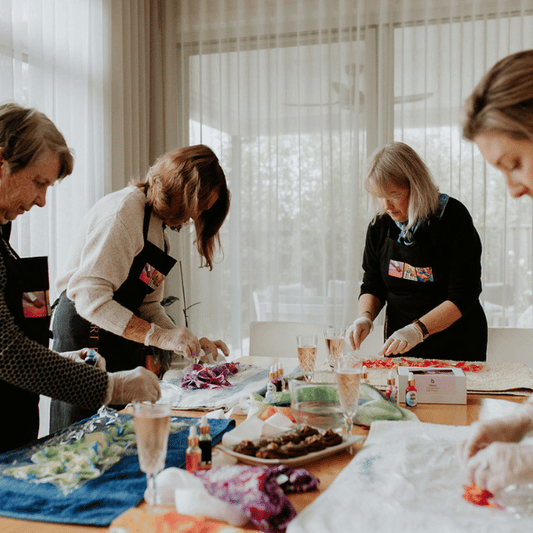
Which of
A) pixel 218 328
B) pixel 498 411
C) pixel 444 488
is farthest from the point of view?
pixel 218 328

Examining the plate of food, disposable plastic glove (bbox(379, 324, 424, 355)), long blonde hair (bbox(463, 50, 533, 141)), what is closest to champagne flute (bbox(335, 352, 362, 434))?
the plate of food

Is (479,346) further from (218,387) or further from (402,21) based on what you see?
(402,21)

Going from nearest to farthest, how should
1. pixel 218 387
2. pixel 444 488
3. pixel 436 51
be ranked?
1. pixel 444 488
2. pixel 218 387
3. pixel 436 51

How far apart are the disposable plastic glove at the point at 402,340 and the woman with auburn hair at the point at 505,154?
2.96ft

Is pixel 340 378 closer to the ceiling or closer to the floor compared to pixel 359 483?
closer to the ceiling

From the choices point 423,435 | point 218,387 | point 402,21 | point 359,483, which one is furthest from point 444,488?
point 402,21

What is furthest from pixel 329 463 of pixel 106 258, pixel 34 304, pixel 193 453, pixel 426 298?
pixel 426 298

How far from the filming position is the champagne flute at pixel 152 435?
89 centimetres

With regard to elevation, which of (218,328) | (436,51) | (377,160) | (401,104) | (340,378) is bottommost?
(218,328)

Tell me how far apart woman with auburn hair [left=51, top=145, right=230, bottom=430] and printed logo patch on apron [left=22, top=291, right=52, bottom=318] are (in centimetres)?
37

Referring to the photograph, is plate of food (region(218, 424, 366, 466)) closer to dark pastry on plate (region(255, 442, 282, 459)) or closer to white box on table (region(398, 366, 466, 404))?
dark pastry on plate (region(255, 442, 282, 459))

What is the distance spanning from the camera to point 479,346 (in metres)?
2.51

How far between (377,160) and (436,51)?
7.00ft

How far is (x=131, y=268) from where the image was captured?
2.05 m
